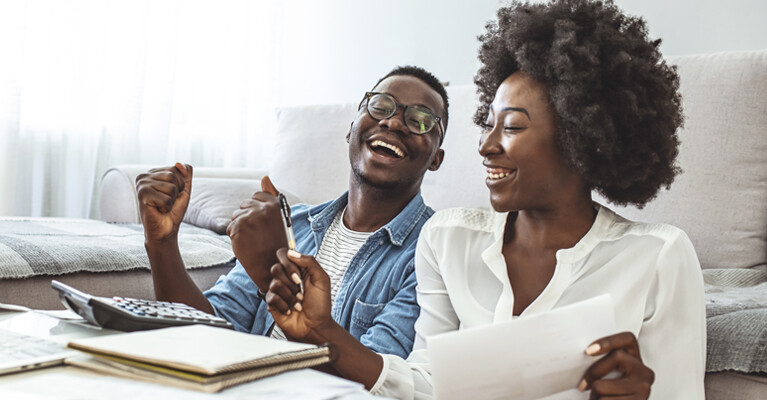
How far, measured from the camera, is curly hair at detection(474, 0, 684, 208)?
962mm

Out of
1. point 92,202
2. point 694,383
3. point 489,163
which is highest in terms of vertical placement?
point 489,163

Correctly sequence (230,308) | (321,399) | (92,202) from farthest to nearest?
(92,202), (230,308), (321,399)

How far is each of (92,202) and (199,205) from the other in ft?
3.33

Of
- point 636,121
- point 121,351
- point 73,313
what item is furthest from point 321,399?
point 636,121

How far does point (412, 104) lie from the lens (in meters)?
1.35

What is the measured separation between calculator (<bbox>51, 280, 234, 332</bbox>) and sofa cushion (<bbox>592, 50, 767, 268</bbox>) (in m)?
1.07

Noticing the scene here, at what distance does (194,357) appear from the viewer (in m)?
0.56

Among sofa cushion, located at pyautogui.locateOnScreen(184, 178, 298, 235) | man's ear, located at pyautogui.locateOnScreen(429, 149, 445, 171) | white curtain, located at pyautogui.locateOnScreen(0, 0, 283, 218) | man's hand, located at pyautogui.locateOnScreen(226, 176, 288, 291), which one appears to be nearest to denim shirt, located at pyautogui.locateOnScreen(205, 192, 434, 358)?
man's ear, located at pyautogui.locateOnScreen(429, 149, 445, 171)

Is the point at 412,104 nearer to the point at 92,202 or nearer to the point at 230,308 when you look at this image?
the point at 230,308

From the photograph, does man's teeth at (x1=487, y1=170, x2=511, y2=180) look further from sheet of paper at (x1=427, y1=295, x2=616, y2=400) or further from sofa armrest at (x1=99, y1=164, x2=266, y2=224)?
sofa armrest at (x1=99, y1=164, x2=266, y2=224)

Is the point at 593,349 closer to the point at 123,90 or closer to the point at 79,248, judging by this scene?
the point at 79,248

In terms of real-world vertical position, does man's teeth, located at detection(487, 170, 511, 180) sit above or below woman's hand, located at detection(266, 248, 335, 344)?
A: above

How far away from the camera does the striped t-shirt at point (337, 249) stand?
127 cm

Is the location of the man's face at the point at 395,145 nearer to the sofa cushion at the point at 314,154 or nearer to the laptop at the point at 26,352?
the laptop at the point at 26,352
